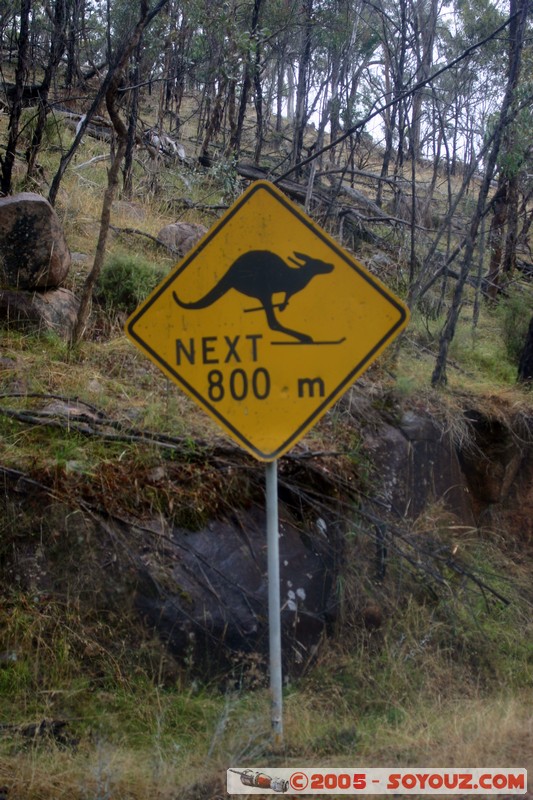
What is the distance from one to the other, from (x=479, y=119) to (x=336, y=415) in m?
5.85

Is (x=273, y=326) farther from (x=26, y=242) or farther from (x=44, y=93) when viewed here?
(x=44, y=93)

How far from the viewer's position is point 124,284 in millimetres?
8102

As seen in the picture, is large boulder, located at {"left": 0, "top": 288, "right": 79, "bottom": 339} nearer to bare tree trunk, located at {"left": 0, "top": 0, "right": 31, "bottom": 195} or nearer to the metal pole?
bare tree trunk, located at {"left": 0, "top": 0, "right": 31, "bottom": 195}

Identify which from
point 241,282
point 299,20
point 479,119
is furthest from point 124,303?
point 299,20

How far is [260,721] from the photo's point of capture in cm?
411

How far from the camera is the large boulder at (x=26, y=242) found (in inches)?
282

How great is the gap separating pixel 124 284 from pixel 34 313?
3.83ft

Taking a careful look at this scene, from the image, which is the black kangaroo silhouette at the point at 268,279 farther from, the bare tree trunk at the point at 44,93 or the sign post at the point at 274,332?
the bare tree trunk at the point at 44,93

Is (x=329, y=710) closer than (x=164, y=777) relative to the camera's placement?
No

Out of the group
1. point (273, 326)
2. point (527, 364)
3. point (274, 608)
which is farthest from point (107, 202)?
point (527, 364)

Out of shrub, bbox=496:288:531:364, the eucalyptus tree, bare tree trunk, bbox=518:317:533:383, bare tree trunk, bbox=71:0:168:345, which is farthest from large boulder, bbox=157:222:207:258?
shrub, bbox=496:288:531:364

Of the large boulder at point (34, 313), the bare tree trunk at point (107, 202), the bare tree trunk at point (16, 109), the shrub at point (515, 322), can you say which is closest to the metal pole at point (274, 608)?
the bare tree trunk at point (107, 202)

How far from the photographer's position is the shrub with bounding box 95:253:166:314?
26.5ft

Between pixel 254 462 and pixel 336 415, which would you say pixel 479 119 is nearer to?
pixel 336 415
